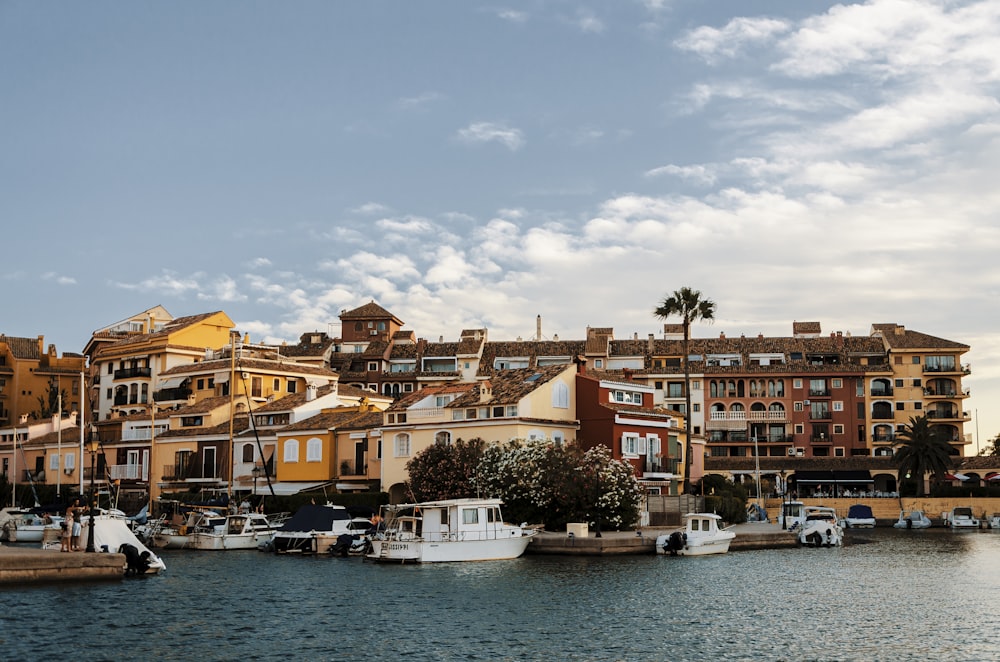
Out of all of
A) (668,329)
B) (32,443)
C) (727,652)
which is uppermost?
(668,329)

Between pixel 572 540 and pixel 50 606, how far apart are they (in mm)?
26101

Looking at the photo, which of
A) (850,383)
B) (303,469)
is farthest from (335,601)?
(850,383)

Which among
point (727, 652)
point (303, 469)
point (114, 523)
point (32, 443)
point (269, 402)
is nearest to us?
point (727, 652)

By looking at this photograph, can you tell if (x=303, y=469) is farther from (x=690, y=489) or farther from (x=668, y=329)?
(x=668, y=329)

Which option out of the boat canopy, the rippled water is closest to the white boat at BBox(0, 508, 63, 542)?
the boat canopy

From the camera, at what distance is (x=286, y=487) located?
256 feet

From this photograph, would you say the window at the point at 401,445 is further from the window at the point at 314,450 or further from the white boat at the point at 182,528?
the white boat at the point at 182,528

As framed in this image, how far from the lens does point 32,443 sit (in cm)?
10269

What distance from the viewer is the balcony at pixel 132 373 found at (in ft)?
347

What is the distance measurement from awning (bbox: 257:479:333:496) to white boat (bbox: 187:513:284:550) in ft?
38.0

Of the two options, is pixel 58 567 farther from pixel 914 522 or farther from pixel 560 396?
pixel 914 522

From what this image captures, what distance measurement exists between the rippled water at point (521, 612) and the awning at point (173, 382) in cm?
4895

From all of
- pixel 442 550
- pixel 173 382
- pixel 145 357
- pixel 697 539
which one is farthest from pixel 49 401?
pixel 697 539

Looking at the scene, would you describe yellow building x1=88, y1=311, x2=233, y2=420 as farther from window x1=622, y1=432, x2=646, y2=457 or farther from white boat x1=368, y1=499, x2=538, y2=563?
white boat x1=368, y1=499, x2=538, y2=563
